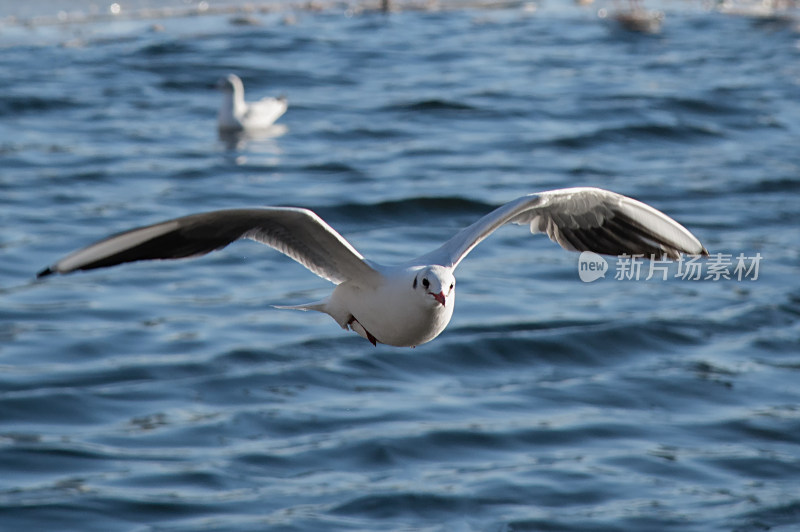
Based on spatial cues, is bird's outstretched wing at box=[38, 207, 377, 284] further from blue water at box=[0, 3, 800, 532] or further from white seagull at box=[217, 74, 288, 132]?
white seagull at box=[217, 74, 288, 132]

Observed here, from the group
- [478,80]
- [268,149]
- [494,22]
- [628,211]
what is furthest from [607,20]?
[628,211]

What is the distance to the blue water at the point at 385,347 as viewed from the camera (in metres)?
9.84

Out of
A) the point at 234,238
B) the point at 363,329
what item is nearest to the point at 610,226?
the point at 363,329

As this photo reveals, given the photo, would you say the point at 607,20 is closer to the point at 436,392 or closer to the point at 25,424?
the point at 436,392

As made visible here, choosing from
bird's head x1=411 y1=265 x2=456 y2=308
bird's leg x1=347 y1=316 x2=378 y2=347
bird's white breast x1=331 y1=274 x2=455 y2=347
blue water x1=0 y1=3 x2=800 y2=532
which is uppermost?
bird's head x1=411 y1=265 x2=456 y2=308

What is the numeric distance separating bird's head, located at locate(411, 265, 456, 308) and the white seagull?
12776 mm

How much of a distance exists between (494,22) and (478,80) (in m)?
3.64

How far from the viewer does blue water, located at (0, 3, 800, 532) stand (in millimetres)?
9836
